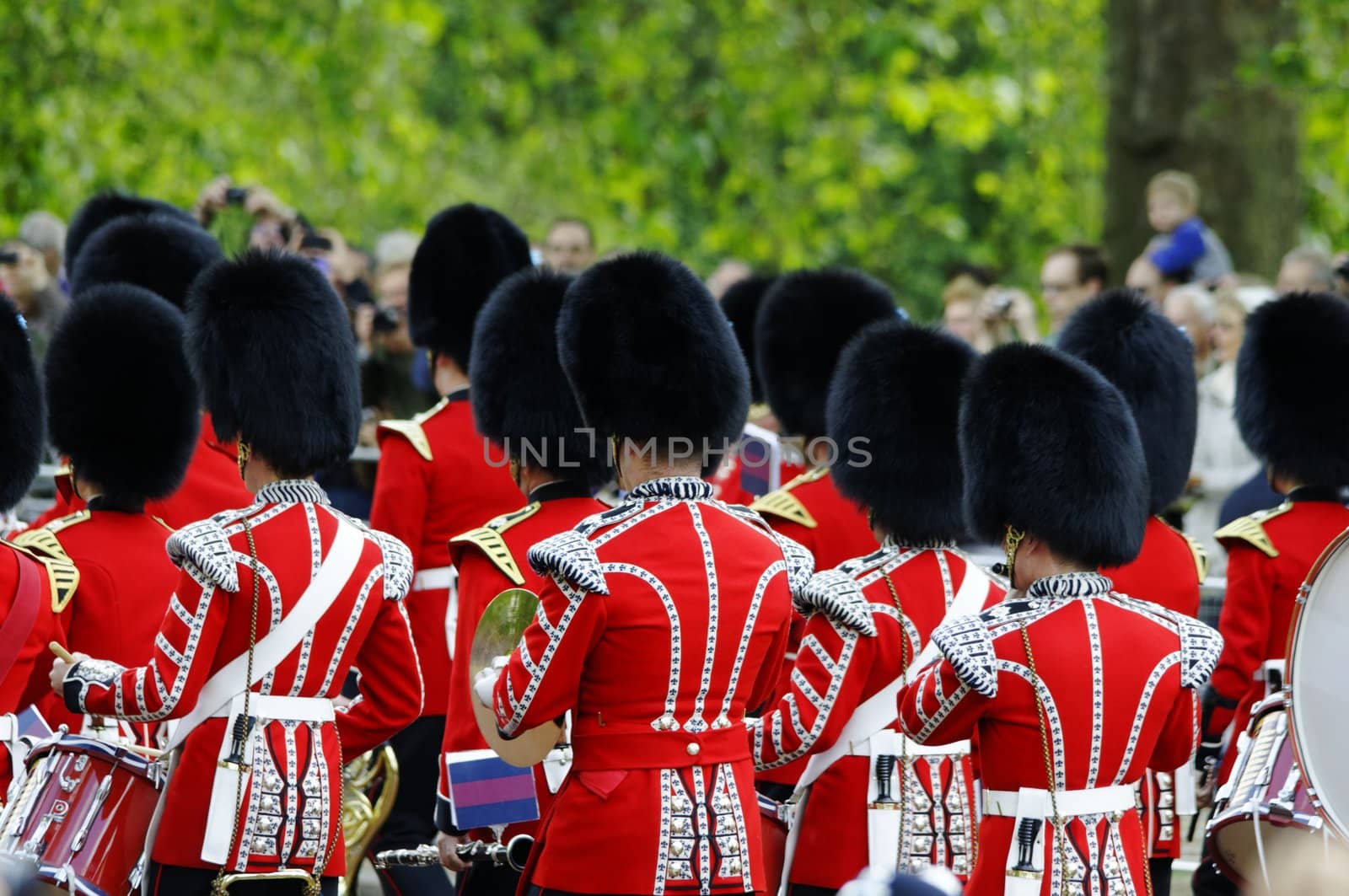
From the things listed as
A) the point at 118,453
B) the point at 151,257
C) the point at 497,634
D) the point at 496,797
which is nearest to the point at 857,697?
the point at 497,634

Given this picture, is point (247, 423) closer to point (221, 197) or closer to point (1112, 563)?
point (1112, 563)

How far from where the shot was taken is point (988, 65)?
55.7ft

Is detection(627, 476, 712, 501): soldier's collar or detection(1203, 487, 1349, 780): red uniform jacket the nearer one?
detection(627, 476, 712, 501): soldier's collar

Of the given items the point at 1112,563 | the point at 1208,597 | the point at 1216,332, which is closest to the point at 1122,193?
the point at 1216,332

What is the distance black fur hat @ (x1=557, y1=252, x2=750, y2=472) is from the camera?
412 cm

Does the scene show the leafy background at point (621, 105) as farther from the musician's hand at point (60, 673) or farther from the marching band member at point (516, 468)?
the musician's hand at point (60, 673)

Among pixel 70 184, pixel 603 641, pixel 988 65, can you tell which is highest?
pixel 988 65

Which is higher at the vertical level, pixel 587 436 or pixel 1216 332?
pixel 1216 332

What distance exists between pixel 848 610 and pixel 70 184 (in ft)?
37.3

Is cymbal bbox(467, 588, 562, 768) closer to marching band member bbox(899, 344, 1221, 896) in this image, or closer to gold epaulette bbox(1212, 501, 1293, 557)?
marching band member bbox(899, 344, 1221, 896)

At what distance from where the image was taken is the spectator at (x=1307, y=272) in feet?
28.2

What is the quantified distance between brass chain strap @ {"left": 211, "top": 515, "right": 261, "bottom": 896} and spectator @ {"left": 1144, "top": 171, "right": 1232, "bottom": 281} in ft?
20.8

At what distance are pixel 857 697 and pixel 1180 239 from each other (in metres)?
5.89

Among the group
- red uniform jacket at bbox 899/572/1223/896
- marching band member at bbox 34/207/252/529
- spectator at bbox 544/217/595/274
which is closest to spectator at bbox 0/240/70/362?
marching band member at bbox 34/207/252/529
